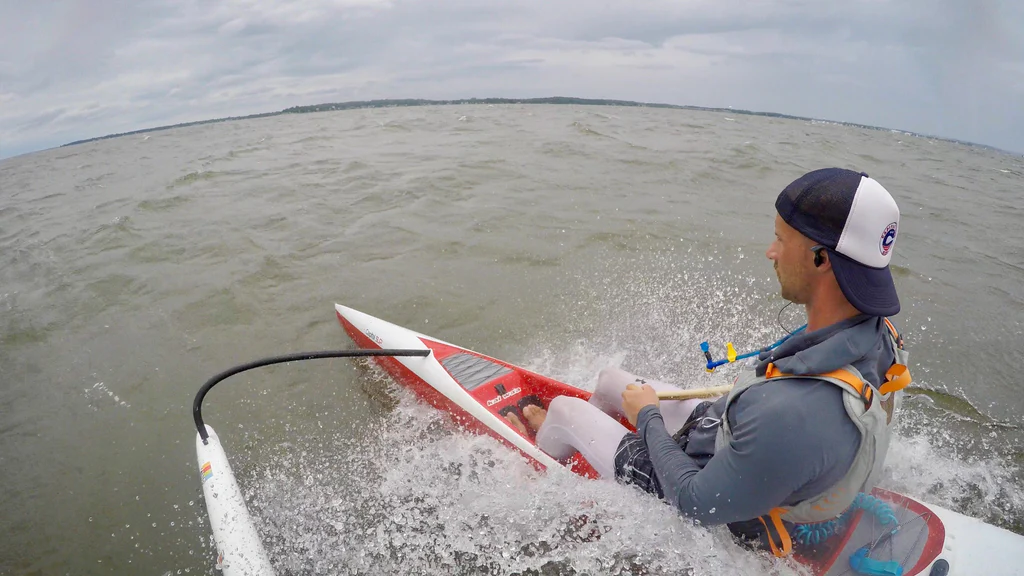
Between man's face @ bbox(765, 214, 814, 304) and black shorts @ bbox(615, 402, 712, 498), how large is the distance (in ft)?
3.40

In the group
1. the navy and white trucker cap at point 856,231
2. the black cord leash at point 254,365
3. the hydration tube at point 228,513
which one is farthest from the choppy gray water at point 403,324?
the navy and white trucker cap at point 856,231

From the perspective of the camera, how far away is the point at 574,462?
3.57 metres

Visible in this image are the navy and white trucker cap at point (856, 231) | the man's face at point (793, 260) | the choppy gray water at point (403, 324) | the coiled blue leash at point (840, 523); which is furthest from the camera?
the choppy gray water at point (403, 324)

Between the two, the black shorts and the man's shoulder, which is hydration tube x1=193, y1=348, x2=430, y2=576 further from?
the man's shoulder

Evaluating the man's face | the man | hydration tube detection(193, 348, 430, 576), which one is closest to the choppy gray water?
hydration tube detection(193, 348, 430, 576)

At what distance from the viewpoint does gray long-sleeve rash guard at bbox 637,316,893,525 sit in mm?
1916

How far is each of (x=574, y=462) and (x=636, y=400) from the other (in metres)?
0.81

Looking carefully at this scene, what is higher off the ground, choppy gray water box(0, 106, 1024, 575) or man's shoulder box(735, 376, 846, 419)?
man's shoulder box(735, 376, 846, 419)

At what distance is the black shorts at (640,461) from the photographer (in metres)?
2.88

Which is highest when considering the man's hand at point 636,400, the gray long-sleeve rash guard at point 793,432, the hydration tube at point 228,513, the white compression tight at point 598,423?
the gray long-sleeve rash guard at point 793,432

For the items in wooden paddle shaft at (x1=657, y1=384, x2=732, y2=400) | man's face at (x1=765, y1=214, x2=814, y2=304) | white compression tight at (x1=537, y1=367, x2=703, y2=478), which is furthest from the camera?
wooden paddle shaft at (x1=657, y1=384, x2=732, y2=400)

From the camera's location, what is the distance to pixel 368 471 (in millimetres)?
4379

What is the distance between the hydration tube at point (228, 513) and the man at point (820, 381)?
106 inches

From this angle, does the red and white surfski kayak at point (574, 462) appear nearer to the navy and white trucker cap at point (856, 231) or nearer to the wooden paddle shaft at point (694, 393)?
the wooden paddle shaft at point (694, 393)
